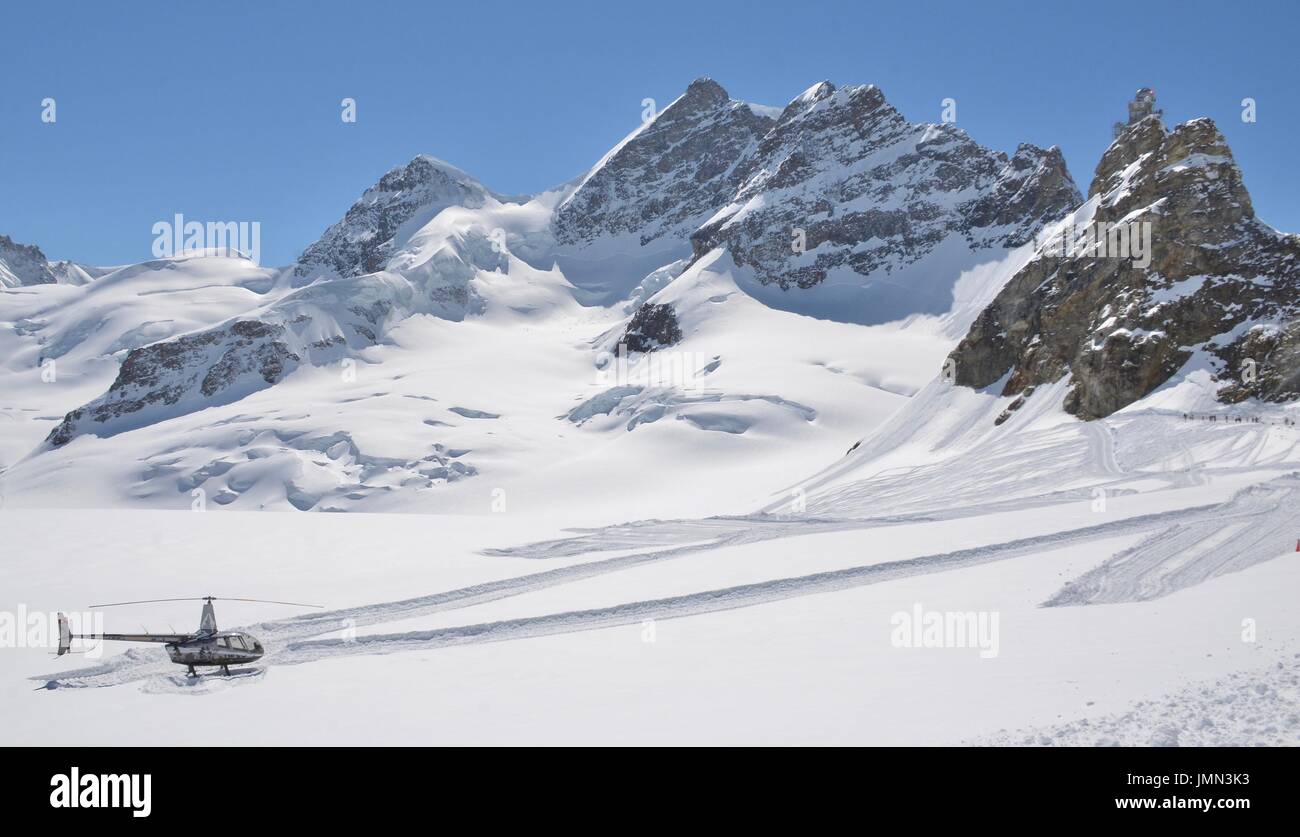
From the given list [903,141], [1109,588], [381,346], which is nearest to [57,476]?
[381,346]

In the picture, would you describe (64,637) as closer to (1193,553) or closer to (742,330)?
(1193,553)

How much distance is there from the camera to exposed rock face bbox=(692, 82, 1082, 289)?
14050 cm

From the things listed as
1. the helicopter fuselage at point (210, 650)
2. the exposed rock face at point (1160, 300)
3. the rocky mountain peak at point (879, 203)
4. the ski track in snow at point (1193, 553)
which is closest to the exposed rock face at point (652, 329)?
the rocky mountain peak at point (879, 203)

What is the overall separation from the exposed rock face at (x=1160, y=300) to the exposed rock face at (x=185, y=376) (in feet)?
341

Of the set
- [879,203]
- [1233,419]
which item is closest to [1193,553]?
[1233,419]

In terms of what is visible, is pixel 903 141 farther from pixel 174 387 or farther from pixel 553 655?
pixel 553 655

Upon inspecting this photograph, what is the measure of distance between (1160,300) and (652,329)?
3188 inches

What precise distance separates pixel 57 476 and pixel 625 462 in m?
65.2

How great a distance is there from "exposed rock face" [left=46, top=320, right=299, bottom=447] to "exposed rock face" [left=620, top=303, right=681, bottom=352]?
5165 cm

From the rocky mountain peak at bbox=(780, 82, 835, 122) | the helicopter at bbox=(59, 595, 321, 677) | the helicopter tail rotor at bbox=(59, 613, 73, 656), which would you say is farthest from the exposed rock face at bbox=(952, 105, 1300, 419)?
the rocky mountain peak at bbox=(780, 82, 835, 122)

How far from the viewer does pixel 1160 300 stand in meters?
58.4

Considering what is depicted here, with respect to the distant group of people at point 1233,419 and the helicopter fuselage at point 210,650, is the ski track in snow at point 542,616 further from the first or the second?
the distant group of people at point 1233,419

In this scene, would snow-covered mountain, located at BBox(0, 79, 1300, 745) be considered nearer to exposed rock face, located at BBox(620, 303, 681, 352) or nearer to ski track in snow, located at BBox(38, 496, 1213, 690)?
ski track in snow, located at BBox(38, 496, 1213, 690)
